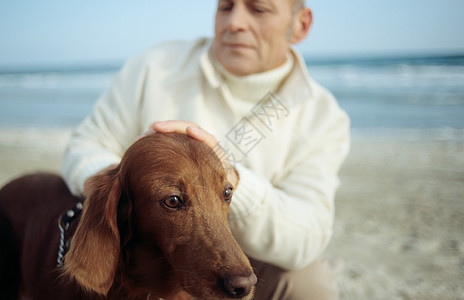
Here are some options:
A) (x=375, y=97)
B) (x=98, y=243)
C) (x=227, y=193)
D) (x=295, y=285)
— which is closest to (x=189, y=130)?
(x=227, y=193)

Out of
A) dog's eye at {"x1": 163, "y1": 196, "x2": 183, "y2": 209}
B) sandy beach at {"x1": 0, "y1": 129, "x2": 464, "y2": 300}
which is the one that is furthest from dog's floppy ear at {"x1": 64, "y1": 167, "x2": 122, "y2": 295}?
sandy beach at {"x1": 0, "y1": 129, "x2": 464, "y2": 300}

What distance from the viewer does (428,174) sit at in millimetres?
5949

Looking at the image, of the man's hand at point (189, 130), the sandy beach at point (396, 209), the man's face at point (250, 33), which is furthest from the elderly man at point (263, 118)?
the sandy beach at point (396, 209)

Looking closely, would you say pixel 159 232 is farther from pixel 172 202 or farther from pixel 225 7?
pixel 225 7

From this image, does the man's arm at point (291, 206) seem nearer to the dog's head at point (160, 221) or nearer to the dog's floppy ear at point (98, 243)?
Result: the dog's head at point (160, 221)

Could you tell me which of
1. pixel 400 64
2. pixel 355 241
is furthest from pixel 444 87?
pixel 355 241

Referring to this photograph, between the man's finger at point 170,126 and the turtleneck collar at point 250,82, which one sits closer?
the man's finger at point 170,126

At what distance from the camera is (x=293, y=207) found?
6.56 ft

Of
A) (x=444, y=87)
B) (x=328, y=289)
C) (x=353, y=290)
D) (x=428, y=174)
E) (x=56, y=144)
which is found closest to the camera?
(x=328, y=289)

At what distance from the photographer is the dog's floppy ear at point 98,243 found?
1.24 metres

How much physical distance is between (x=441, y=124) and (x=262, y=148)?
758cm

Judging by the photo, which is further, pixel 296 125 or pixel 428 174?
pixel 428 174

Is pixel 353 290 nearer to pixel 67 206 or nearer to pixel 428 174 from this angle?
pixel 67 206

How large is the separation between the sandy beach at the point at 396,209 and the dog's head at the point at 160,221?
7.82 feet
